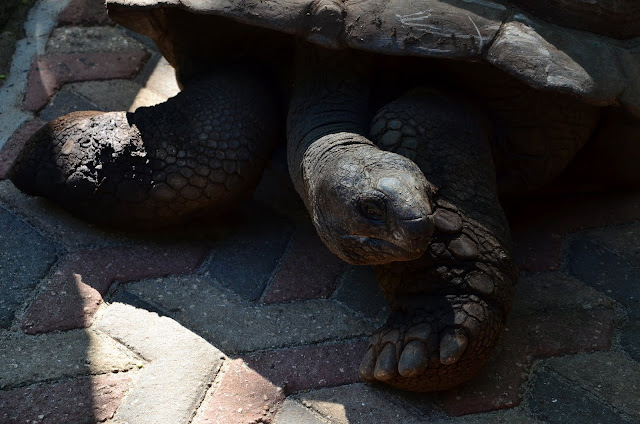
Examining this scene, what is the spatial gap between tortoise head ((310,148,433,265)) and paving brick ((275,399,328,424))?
0.47 metres

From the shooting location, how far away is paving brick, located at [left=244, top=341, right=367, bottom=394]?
270 cm

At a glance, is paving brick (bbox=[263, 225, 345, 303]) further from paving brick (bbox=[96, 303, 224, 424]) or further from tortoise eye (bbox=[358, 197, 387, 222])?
tortoise eye (bbox=[358, 197, 387, 222])

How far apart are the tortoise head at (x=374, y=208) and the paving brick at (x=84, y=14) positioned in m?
2.43

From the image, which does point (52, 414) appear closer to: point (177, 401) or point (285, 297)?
point (177, 401)

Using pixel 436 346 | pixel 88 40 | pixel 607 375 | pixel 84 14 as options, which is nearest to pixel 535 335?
pixel 607 375

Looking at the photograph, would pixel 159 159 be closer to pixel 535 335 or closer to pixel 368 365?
pixel 368 365

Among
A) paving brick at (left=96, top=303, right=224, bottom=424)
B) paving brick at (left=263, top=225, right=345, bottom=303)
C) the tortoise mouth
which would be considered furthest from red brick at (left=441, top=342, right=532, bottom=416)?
paving brick at (left=96, top=303, right=224, bottom=424)

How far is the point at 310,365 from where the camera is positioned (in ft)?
9.04

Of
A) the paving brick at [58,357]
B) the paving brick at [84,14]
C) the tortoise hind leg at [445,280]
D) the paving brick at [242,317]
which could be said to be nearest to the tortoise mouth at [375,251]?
the tortoise hind leg at [445,280]

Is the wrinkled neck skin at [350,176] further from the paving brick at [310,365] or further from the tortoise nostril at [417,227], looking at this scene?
the paving brick at [310,365]

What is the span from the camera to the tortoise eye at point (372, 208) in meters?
2.41

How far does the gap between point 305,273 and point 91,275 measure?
30.1 inches

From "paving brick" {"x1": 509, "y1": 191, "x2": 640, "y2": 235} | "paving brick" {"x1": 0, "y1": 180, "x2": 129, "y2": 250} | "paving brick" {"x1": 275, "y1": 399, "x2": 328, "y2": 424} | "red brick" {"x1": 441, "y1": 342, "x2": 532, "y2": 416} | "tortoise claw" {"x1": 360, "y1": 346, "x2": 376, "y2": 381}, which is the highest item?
"tortoise claw" {"x1": 360, "y1": 346, "x2": 376, "y2": 381}

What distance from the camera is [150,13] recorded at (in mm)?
3410
